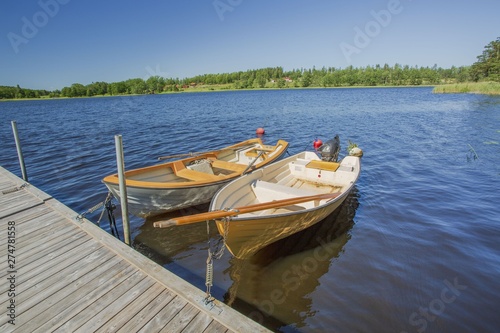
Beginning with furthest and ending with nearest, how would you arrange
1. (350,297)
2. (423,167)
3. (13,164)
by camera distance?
1. (13,164)
2. (423,167)
3. (350,297)

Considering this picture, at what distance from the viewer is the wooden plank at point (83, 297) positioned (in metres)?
3.27

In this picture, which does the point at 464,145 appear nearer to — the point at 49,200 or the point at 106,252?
the point at 106,252

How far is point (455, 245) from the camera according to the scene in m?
6.45

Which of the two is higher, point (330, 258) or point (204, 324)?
point (204, 324)

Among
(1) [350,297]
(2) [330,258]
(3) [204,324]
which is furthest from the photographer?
(2) [330,258]

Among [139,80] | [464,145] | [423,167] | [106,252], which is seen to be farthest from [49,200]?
[139,80]

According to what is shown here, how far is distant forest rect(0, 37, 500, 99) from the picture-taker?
106875 millimetres

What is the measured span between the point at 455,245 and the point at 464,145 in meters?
13.1

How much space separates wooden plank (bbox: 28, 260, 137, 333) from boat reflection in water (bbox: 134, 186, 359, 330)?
66.2 inches

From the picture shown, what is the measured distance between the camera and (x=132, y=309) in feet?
11.2

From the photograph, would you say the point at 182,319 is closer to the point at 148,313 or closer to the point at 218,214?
the point at 148,313

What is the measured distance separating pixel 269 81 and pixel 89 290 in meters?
148

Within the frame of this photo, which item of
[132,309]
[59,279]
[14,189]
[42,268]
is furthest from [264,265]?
[14,189]

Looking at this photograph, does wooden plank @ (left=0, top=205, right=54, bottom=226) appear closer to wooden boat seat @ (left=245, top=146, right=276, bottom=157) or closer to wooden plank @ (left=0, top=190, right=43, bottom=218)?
wooden plank @ (left=0, top=190, right=43, bottom=218)
